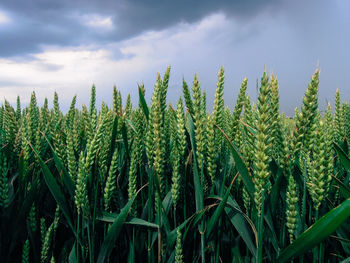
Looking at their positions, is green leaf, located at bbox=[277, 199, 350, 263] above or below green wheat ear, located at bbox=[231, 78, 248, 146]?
below

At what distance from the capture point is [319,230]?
28.0 inches

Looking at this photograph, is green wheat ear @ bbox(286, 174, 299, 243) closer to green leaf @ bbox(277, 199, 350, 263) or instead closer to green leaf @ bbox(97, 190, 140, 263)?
green leaf @ bbox(277, 199, 350, 263)

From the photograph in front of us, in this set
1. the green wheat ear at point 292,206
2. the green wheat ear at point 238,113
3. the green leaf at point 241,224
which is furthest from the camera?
the green wheat ear at point 238,113

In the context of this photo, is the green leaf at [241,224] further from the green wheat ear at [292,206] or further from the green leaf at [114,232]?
the green leaf at [114,232]

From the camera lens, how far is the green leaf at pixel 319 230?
2.17 feet

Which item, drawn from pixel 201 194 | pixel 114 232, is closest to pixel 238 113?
pixel 201 194

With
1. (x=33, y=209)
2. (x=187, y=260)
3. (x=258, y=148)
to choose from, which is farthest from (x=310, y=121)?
(x=33, y=209)

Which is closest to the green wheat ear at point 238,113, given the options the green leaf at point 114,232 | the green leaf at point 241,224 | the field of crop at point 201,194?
the field of crop at point 201,194

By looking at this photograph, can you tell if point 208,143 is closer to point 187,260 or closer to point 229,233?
point 229,233

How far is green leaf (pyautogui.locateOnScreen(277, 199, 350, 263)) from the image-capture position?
0.66 metres

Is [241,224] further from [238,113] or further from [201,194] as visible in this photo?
[238,113]

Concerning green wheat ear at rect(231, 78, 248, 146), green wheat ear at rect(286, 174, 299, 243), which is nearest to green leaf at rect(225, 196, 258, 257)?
green wheat ear at rect(286, 174, 299, 243)

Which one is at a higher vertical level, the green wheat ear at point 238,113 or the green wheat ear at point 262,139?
the green wheat ear at point 238,113

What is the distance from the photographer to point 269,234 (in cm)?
89
